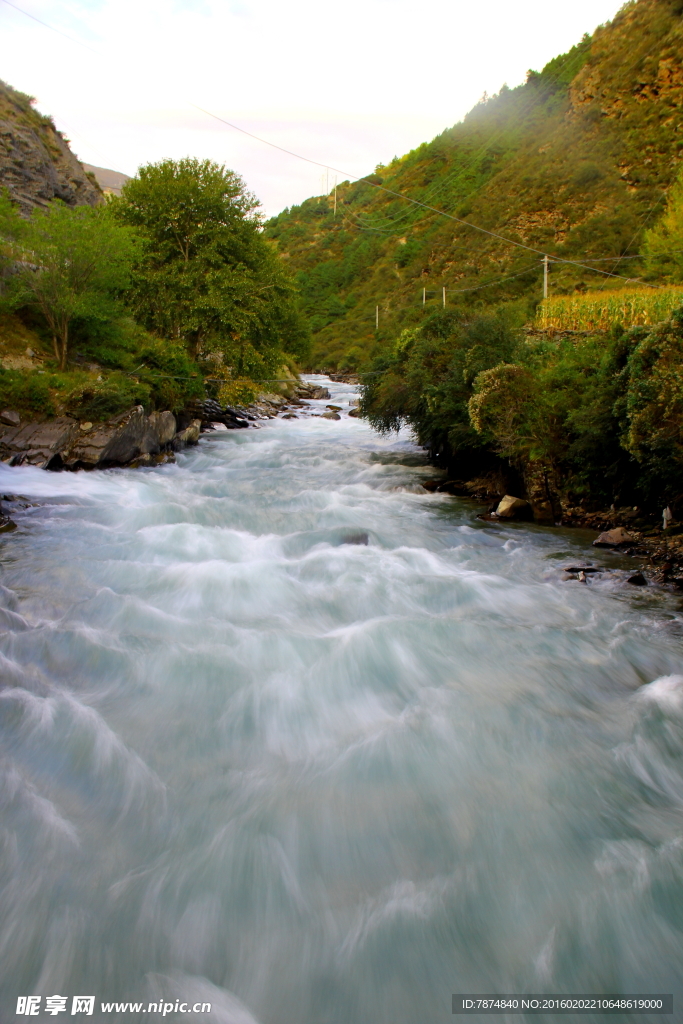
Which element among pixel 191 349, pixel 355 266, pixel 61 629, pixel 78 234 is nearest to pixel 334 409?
pixel 191 349

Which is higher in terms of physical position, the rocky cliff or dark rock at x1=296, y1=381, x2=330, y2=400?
the rocky cliff

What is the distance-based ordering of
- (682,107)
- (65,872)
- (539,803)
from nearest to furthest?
(65,872)
(539,803)
(682,107)

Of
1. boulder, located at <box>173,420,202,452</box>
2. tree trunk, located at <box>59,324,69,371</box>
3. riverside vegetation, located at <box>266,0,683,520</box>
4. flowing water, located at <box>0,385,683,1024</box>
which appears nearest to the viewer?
flowing water, located at <box>0,385,683,1024</box>

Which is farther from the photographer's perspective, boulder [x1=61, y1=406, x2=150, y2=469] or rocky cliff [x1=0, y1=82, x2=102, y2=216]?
rocky cliff [x1=0, y1=82, x2=102, y2=216]

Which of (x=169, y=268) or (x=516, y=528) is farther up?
(x=169, y=268)

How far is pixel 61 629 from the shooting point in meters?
6.72

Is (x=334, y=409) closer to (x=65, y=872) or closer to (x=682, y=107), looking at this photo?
(x=65, y=872)

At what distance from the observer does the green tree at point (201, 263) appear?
23.1 metres

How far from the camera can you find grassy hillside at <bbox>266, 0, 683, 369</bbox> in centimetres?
4559

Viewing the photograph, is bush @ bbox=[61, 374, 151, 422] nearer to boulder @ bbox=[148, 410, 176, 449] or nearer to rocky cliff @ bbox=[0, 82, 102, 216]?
Answer: boulder @ bbox=[148, 410, 176, 449]

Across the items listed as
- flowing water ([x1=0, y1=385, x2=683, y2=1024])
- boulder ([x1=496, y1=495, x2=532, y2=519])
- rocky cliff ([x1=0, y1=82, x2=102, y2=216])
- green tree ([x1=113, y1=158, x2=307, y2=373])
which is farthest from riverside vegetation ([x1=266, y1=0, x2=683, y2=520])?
rocky cliff ([x1=0, y1=82, x2=102, y2=216])

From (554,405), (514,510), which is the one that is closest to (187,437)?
(514,510)

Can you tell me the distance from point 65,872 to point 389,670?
3.50 metres

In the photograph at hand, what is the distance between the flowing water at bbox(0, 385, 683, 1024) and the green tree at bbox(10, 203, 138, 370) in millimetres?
11741
